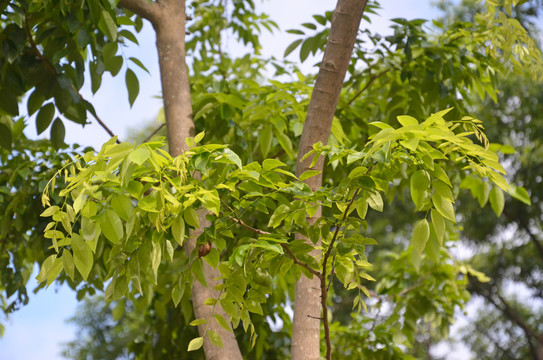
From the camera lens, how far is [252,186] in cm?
103

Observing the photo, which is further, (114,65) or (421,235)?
(114,65)

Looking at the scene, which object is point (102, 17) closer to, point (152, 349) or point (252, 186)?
point (252, 186)

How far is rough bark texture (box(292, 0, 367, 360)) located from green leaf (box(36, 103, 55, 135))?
0.67 m

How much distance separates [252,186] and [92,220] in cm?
27

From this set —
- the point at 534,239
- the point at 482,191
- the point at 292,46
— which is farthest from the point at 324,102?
the point at 534,239

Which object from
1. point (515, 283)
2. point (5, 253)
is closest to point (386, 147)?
point (5, 253)

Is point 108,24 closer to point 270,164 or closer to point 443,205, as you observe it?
point 270,164

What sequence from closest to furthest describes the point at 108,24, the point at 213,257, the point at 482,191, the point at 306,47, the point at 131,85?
the point at 213,257 < the point at 108,24 < the point at 131,85 < the point at 306,47 < the point at 482,191

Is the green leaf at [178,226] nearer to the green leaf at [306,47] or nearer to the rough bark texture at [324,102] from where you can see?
the rough bark texture at [324,102]

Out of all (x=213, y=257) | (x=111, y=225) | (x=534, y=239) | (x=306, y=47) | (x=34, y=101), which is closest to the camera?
(x=111, y=225)

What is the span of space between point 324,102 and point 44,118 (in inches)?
28.5

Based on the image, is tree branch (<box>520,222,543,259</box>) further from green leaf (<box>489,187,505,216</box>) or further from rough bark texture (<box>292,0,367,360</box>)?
rough bark texture (<box>292,0,367,360</box>)

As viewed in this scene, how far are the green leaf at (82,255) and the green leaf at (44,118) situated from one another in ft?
2.32

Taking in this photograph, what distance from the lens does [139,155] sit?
835mm
